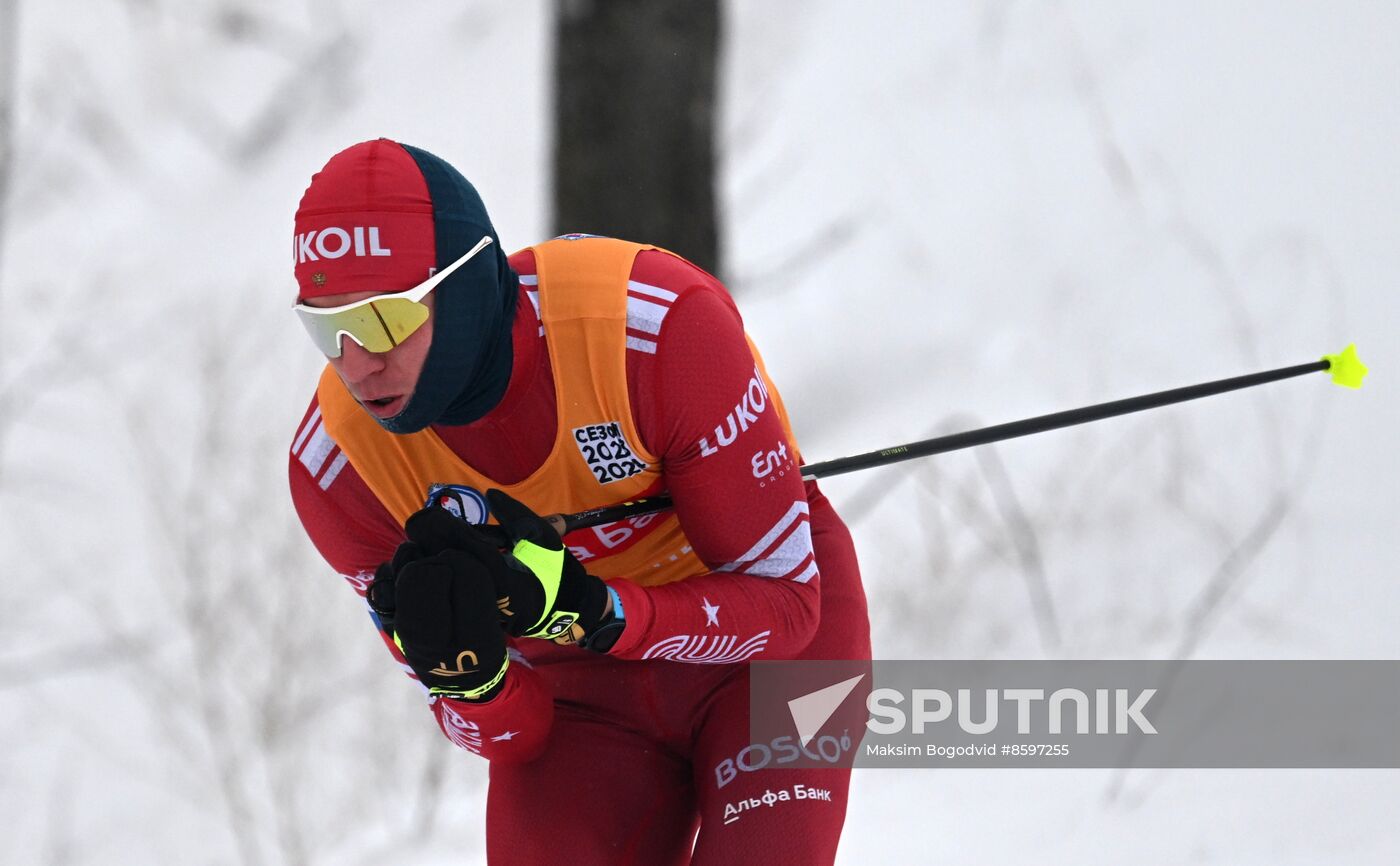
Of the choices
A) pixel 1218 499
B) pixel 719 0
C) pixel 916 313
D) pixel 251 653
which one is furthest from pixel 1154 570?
pixel 251 653

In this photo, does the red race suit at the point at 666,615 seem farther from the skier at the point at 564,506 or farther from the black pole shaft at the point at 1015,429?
the black pole shaft at the point at 1015,429

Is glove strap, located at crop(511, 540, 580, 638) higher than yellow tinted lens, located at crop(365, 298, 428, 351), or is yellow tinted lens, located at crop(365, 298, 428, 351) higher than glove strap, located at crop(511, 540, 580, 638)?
yellow tinted lens, located at crop(365, 298, 428, 351)

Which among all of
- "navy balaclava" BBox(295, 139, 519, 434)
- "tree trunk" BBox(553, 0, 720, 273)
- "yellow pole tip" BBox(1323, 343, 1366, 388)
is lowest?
"navy balaclava" BBox(295, 139, 519, 434)

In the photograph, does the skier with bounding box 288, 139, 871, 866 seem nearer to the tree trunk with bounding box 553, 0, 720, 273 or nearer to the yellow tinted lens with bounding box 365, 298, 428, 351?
the yellow tinted lens with bounding box 365, 298, 428, 351

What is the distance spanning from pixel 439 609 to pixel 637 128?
8.21 ft

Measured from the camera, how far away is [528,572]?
1.76 meters

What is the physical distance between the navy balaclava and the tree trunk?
2039 millimetres

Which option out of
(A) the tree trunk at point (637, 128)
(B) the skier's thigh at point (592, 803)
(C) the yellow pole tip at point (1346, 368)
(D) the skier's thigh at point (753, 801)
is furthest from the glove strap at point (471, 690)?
(A) the tree trunk at point (637, 128)

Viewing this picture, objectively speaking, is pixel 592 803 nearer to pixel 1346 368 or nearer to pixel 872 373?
pixel 1346 368

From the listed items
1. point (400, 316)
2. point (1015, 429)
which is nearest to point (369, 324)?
point (400, 316)

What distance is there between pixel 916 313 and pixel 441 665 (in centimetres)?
439

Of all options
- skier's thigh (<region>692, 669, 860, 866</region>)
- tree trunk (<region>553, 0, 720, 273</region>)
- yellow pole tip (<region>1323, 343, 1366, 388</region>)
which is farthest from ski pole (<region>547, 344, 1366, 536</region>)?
tree trunk (<region>553, 0, 720, 273</region>)

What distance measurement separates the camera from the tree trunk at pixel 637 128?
392cm

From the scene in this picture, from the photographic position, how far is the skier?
1.76 metres
